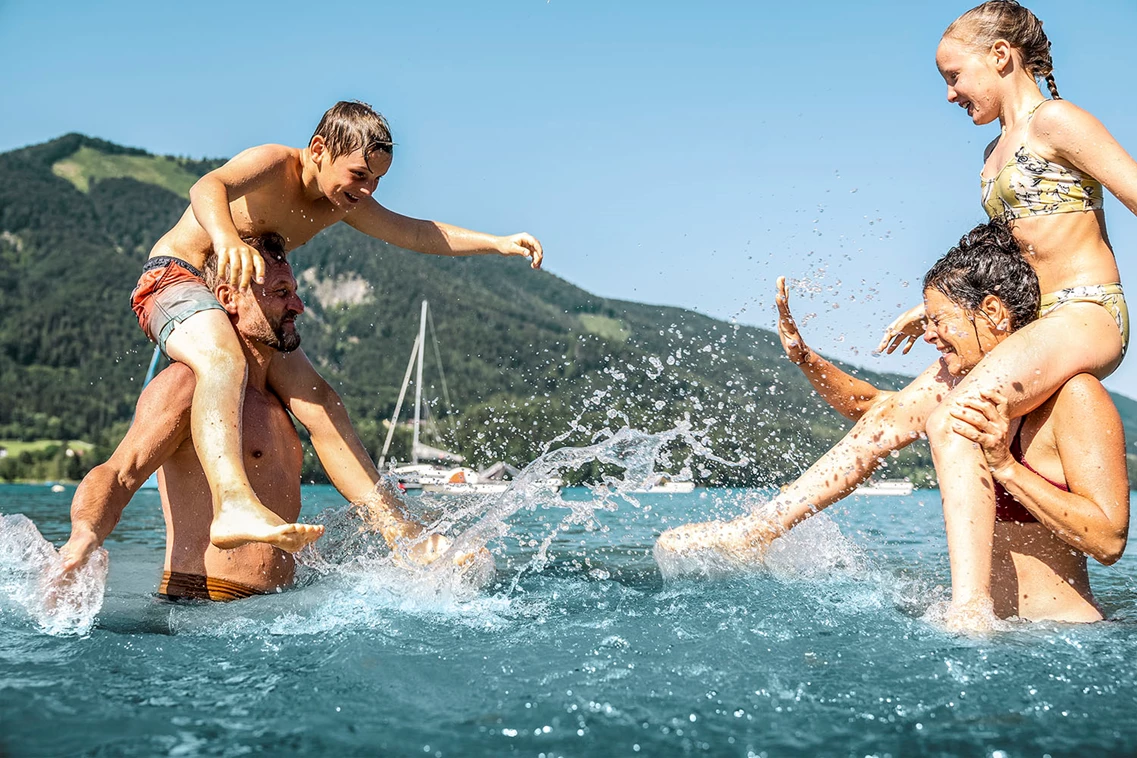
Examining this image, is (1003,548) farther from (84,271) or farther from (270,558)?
(84,271)

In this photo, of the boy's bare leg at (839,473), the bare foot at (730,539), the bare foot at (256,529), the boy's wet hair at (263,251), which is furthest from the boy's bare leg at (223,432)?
the boy's bare leg at (839,473)

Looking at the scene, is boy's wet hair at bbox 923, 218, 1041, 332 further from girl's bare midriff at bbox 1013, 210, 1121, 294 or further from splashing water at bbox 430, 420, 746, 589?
splashing water at bbox 430, 420, 746, 589

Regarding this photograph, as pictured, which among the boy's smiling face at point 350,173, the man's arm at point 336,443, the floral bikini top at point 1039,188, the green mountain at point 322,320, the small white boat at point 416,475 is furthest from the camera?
the green mountain at point 322,320

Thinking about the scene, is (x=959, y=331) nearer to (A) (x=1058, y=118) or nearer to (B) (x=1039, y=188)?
(B) (x=1039, y=188)

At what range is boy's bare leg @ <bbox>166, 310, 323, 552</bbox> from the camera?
316cm

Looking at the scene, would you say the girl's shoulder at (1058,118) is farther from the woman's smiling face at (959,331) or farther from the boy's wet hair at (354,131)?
the boy's wet hair at (354,131)

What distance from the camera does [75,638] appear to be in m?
3.10

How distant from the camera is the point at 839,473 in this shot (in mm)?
4293

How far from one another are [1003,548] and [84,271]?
140255 millimetres

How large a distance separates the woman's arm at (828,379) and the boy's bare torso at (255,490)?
2.59 m

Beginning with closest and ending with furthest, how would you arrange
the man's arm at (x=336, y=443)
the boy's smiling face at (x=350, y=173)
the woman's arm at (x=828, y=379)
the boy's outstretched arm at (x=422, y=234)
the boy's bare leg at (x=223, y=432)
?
1. the boy's bare leg at (x=223, y=432)
2. the boy's smiling face at (x=350, y=173)
3. the man's arm at (x=336, y=443)
4. the woman's arm at (x=828, y=379)
5. the boy's outstretched arm at (x=422, y=234)

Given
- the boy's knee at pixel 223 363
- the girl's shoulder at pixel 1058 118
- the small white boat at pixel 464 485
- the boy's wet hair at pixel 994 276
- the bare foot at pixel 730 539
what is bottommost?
the small white boat at pixel 464 485

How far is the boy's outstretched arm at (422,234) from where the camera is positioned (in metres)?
4.98

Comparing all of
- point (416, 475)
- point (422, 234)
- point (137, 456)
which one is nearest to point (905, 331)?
point (422, 234)
